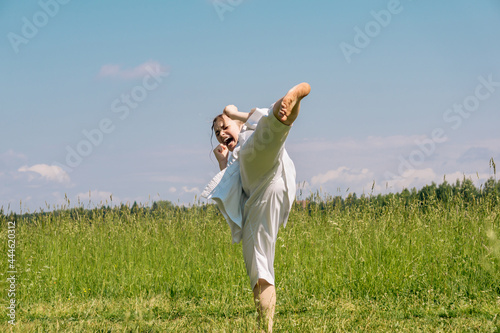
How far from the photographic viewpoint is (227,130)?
13.2 feet

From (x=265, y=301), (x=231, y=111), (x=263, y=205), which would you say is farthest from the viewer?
(x=231, y=111)

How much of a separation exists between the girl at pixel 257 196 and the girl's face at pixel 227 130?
9.0 inches

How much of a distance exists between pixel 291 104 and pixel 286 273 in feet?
10.1

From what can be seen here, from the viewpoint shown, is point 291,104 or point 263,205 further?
point 263,205

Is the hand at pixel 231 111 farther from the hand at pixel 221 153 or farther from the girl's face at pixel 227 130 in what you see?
→ the hand at pixel 221 153

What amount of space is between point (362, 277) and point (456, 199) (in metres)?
2.36

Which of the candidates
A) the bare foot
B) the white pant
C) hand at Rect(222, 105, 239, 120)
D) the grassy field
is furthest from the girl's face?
the grassy field

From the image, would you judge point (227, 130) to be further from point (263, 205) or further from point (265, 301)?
point (265, 301)

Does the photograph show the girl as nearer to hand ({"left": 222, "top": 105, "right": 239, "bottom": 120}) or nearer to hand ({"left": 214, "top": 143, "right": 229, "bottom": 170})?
hand ({"left": 222, "top": 105, "right": 239, "bottom": 120})

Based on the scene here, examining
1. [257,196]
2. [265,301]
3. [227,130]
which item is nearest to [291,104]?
[257,196]

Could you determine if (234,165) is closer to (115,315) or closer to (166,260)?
(115,315)

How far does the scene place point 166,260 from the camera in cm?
592

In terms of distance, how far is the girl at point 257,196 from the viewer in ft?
10.9

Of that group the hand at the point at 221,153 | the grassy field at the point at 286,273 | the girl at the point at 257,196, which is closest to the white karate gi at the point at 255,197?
the girl at the point at 257,196
